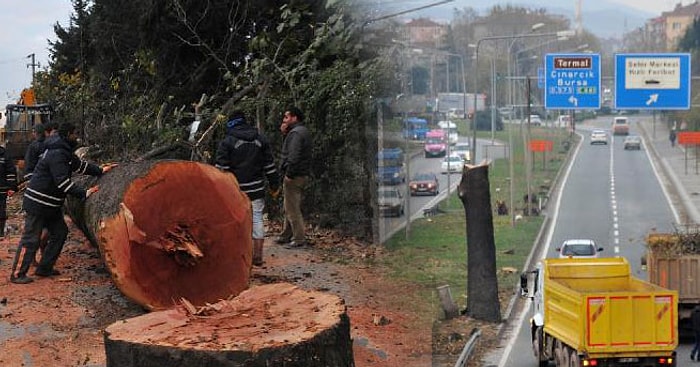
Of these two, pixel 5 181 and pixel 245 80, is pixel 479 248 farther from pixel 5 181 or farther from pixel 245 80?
pixel 5 181

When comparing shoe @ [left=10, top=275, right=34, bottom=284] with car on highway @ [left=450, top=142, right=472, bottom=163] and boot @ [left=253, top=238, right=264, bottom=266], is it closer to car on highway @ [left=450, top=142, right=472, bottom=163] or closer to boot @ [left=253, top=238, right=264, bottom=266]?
boot @ [left=253, top=238, right=264, bottom=266]

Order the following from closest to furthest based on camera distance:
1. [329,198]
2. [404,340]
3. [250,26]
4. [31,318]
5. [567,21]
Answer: [31,318], [404,340], [329,198], [250,26], [567,21]

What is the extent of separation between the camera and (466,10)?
128ft

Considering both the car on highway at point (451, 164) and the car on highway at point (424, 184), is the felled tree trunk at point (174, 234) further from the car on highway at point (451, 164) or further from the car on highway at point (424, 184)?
the car on highway at point (451, 164)

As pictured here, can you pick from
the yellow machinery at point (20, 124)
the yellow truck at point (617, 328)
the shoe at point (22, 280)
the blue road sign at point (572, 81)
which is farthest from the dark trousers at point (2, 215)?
the blue road sign at point (572, 81)

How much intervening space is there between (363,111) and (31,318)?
7130 mm

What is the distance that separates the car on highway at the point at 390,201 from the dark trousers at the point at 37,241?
5946 mm

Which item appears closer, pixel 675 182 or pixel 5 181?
pixel 5 181

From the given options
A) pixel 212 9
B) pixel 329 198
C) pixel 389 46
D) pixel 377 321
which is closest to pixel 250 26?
pixel 212 9

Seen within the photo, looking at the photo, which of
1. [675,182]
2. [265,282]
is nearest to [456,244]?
[265,282]

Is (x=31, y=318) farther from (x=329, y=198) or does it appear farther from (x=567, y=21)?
(x=567, y=21)

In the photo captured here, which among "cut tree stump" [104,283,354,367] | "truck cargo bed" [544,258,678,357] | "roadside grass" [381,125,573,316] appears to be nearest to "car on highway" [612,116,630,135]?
"roadside grass" [381,125,573,316]

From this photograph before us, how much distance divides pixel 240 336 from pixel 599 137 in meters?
80.8

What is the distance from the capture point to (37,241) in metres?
12.1
